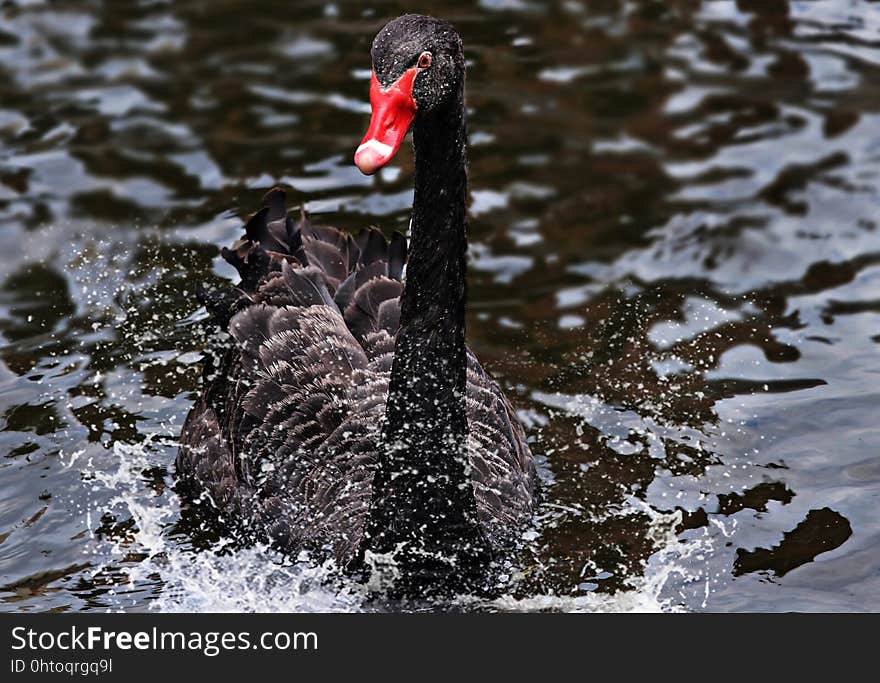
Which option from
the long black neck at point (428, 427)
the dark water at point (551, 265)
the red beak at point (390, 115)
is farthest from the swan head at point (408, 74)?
the dark water at point (551, 265)

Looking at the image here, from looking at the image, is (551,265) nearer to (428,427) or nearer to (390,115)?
(428,427)

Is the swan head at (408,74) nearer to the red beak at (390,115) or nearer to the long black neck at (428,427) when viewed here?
the red beak at (390,115)

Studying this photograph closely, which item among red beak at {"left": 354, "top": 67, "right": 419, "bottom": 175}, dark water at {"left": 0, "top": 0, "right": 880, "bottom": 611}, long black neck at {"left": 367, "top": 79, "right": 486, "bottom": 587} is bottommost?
dark water at {"left": 0, "top": 0, "right": 880, "bottom": 611}

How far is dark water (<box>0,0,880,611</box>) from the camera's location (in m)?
6.89

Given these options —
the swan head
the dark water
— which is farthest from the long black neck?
the swan head

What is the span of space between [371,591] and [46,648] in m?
1.43

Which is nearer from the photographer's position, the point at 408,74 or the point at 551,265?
the point at 408,74

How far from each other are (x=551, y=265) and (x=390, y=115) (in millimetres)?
4424

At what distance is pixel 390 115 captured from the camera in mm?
5414

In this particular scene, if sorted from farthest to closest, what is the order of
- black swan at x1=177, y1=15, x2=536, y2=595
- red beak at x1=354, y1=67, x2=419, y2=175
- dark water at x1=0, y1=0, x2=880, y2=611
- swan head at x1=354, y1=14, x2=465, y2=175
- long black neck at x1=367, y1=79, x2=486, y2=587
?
dark water at x1=0, y1=0, x2=880, y2=611 → long black neck at x1=367, y1=79, x2=486, y2=587 → black swan at x1=177, y1=15, x2=536, y2=595 → swan head at x1=354, y1=14, x2=465, y2=175 → red beak at x1=354, y1=67, x2=419, y2=175

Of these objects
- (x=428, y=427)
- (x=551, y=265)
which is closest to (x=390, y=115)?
(x=428, y=427)

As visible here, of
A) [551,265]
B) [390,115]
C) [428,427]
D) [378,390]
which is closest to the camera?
[390,115]

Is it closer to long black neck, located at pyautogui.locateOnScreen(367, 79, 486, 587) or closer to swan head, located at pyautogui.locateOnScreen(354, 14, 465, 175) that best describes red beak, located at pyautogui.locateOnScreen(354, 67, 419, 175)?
swan head, located at pyautogui.locateOnScreen(354, 14, 465, 175)

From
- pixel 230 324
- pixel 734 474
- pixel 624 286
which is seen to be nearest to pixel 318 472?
pixel 230 324
